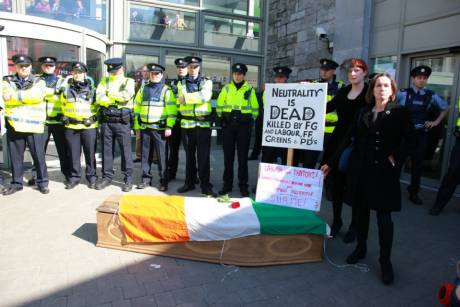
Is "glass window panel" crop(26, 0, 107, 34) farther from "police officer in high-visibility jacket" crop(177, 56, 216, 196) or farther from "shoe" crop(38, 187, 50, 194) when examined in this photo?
"police officer in high-visibility jacket" crop(177, 56, 216, 196)

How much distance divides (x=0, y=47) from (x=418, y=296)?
7.29m

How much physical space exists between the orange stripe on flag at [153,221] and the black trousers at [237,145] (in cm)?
226

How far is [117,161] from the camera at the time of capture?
8.51 metres

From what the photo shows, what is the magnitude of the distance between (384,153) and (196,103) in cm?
306

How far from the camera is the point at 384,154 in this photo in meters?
3.37

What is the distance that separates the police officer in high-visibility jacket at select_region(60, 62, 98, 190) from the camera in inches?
228

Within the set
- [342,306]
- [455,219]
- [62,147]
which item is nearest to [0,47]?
[62,147]

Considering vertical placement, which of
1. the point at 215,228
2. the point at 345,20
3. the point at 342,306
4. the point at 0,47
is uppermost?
the point at 345,20

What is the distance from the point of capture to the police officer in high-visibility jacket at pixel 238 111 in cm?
574

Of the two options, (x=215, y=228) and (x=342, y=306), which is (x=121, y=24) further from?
(x=342, y=306)

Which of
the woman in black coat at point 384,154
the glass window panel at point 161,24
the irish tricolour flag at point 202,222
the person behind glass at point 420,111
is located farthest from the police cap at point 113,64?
the glass window panel at point 161,24

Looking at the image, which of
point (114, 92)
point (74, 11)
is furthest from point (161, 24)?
point (114, 92)

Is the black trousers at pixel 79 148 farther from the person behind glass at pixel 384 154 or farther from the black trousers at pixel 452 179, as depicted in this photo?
the black trousers at pixel 452 179

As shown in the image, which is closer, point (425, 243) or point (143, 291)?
point (143, 291)
